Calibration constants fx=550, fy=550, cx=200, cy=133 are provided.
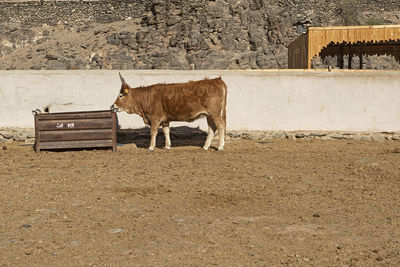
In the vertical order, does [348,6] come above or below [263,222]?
above

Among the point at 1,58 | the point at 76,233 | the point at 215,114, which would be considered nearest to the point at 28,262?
the point at 76,233

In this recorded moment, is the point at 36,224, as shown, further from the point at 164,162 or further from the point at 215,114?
the point at 215,114

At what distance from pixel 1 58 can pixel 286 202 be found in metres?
52.9

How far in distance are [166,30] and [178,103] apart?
3974cm

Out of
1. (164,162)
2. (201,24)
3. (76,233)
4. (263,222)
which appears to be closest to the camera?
(76,233)

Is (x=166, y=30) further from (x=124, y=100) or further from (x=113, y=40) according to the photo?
(x=124, y=100)

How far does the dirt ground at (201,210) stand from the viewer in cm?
547

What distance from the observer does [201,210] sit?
23.6ft

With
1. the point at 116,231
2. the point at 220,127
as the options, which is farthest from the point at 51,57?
the point at 116,231

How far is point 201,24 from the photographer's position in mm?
50594

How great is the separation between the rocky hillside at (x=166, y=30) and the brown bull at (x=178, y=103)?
30826 mm

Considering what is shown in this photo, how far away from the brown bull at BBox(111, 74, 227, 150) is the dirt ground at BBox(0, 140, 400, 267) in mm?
Result: 1269

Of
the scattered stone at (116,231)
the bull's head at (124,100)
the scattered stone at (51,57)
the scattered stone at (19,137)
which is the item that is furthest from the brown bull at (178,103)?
the scattered stone at (51,57)

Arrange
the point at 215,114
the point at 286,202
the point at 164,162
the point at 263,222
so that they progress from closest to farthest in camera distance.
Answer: the point at 263,222 → the point at 286,202 → the point at 164,162 → the point at 215,114
